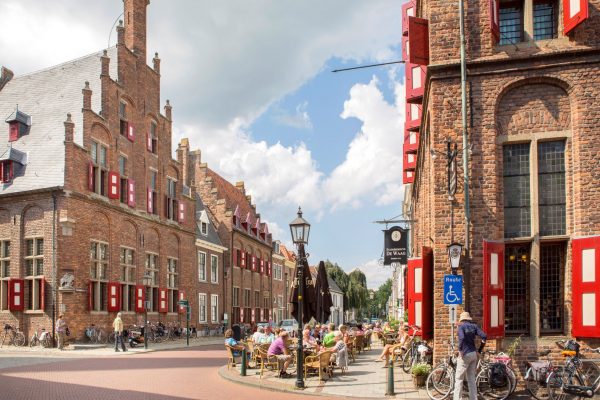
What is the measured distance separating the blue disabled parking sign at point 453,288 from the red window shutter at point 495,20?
16.8 ft

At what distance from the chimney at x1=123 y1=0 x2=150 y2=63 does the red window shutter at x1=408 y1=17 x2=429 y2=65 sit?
2537 cm

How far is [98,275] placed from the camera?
102 feet

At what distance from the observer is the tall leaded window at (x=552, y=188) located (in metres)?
13.4

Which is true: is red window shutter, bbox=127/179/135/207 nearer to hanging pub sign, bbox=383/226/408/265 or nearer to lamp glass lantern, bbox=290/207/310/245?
hanging pub sign, bbox=383/226/408/265

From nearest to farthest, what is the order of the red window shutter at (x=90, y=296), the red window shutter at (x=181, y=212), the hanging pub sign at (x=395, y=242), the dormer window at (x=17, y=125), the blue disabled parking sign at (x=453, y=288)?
the blue disabled parking sign at (x=453, y=288) < the hanging pub sign at (x=395, y=242) < the red window shutter at (x=90, y=296) < the dormer window at (x=17, y=125) < the red window shutter at (x=181, y=212)

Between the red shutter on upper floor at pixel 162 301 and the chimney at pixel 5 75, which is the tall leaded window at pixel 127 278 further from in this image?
the chimney at pixel 5 75

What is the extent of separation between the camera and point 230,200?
55250mm

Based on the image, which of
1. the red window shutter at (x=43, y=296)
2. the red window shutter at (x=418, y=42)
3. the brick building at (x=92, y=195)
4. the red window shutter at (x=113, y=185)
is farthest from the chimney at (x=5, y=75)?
the red window shutter at (x=418, y=42)

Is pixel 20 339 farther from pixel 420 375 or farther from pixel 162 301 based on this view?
pixel 420 375

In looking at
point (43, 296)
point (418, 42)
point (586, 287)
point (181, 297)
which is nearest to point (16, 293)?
point (43, 296)

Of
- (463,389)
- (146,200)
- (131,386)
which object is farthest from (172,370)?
(146,200)

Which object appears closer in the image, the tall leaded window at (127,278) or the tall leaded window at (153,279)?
the tall leaded window at (127,278)

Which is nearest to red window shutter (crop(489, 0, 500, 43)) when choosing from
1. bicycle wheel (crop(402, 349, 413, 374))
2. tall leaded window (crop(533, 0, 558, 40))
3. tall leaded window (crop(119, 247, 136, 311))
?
tall leaded window (crop(533, 0, 558, 40))

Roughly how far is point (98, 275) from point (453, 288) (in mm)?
22674
